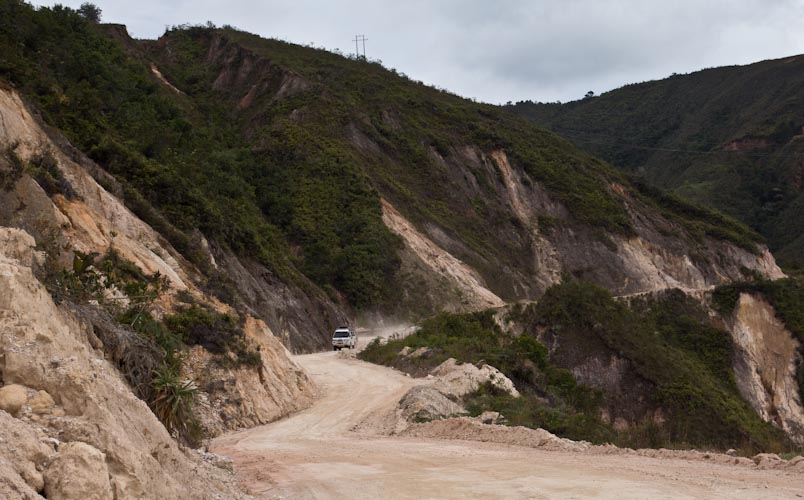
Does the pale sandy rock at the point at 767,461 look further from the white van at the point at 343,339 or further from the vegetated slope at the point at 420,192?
the vegetated slope at the point at 420,192

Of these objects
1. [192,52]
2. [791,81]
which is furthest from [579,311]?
[791,81]

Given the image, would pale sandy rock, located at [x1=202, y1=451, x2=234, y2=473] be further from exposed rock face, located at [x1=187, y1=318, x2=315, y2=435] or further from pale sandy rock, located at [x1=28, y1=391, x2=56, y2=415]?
pale sandy rock, located at [x1=28, y1=391, x2=56, y2=415]

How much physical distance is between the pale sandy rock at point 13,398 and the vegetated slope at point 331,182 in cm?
1576

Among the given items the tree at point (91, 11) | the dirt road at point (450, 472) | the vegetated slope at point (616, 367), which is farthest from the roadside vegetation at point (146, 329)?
the tree at point (91, 11)

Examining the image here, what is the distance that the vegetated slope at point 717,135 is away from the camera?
109 meters

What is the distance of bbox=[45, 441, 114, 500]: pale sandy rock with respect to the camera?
539 cm

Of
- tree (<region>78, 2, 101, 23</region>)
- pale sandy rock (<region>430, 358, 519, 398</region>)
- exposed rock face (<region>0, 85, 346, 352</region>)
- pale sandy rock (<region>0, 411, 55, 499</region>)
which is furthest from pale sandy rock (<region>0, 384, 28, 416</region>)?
tree (<region>78, 2, 101, 23</region>)

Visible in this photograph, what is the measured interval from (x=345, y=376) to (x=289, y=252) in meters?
21.9

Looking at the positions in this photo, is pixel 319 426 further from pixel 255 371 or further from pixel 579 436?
pixel 579 436

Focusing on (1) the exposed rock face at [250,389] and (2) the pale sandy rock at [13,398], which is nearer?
(2) the pale sandy rock at [13,398]

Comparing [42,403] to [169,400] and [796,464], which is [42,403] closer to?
[169,400]

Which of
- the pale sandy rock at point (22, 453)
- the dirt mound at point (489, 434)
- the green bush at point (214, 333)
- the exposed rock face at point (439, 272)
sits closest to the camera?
the pale sandy rock at point (22, 453)

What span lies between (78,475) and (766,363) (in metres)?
50.4

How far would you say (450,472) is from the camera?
37.0 feet
